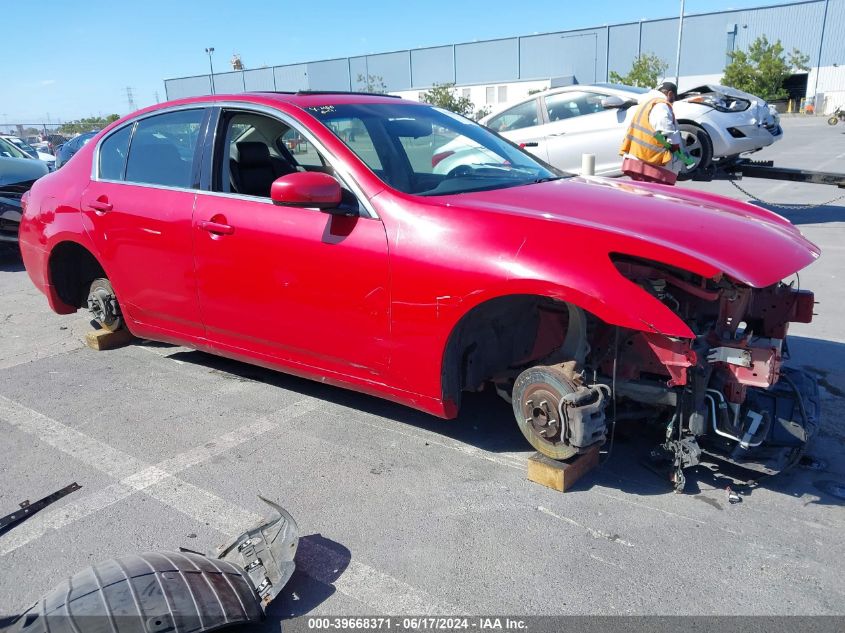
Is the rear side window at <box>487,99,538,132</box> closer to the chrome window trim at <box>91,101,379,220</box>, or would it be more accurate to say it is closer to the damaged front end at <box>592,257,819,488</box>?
the chrome window trim at <box>91,101,379,220</box>

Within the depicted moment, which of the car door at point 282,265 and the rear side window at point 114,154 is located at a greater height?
the rear side window at point 114,154

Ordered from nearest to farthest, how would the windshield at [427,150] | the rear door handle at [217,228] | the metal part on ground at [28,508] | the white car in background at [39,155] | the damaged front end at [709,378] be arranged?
the damaged front end at [709,378], the metal part on ground at [28,508], the windshield at [427,150], the rear door handle at [217,228], the white car in background at [39,155]

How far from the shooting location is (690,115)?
31.4 ft

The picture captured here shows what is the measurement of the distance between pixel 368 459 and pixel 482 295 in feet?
3.55

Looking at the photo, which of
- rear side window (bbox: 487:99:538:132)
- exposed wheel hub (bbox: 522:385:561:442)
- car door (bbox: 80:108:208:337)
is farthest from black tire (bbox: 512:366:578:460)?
rear side window (bbox: 487:99:538:132)

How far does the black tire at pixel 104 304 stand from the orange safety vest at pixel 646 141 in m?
5.93

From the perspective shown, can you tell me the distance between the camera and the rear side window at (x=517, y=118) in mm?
10422

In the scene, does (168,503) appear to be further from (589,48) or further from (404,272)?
(589,48)

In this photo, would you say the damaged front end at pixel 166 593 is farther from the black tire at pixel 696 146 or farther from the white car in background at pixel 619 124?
the black tire at pixel 696 146

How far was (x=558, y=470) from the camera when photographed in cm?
309

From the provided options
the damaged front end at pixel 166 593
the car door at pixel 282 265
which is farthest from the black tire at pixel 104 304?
the damaged front end at pixel 166 593

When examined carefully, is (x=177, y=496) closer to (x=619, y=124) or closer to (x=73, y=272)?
(x=73, y=272)

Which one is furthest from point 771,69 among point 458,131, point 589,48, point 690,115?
point 458,131

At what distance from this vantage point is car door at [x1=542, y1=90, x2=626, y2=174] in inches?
380
